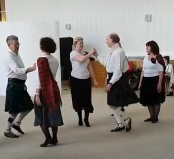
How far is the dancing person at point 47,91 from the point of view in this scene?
3336mm

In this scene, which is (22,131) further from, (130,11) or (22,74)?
(130,11)

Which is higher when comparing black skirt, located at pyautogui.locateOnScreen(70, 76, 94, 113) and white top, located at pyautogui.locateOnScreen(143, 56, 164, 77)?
white top, located at pyautogui.locateOnScreen(143, 56, 164, 77)

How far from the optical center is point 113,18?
7945 millimetres

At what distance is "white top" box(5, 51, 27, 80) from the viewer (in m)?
3.67

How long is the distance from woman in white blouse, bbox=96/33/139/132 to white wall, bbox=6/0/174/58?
3827mm

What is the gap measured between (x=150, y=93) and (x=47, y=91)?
1689 mm

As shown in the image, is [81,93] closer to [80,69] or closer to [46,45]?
[80,69]

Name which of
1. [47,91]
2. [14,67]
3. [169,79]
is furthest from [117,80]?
[169,79]

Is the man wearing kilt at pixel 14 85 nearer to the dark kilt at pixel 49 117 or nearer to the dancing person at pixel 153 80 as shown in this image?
the dark kilt at pixel 49 117

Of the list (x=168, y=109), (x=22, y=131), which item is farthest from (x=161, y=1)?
(x=22, y=131)

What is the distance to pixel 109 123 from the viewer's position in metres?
4.57

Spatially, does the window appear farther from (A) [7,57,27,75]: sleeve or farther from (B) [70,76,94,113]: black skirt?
(A) [7,57,27,75]: sleeve

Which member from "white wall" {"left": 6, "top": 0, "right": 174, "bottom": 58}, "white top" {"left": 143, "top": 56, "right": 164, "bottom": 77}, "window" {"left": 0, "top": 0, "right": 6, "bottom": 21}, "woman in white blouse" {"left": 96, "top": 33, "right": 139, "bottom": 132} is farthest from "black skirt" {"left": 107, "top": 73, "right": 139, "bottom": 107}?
Result: "window" {"left": 0, "top": 0, "right": 6, "bottom": 21}

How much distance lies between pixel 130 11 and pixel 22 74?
4.60 m
